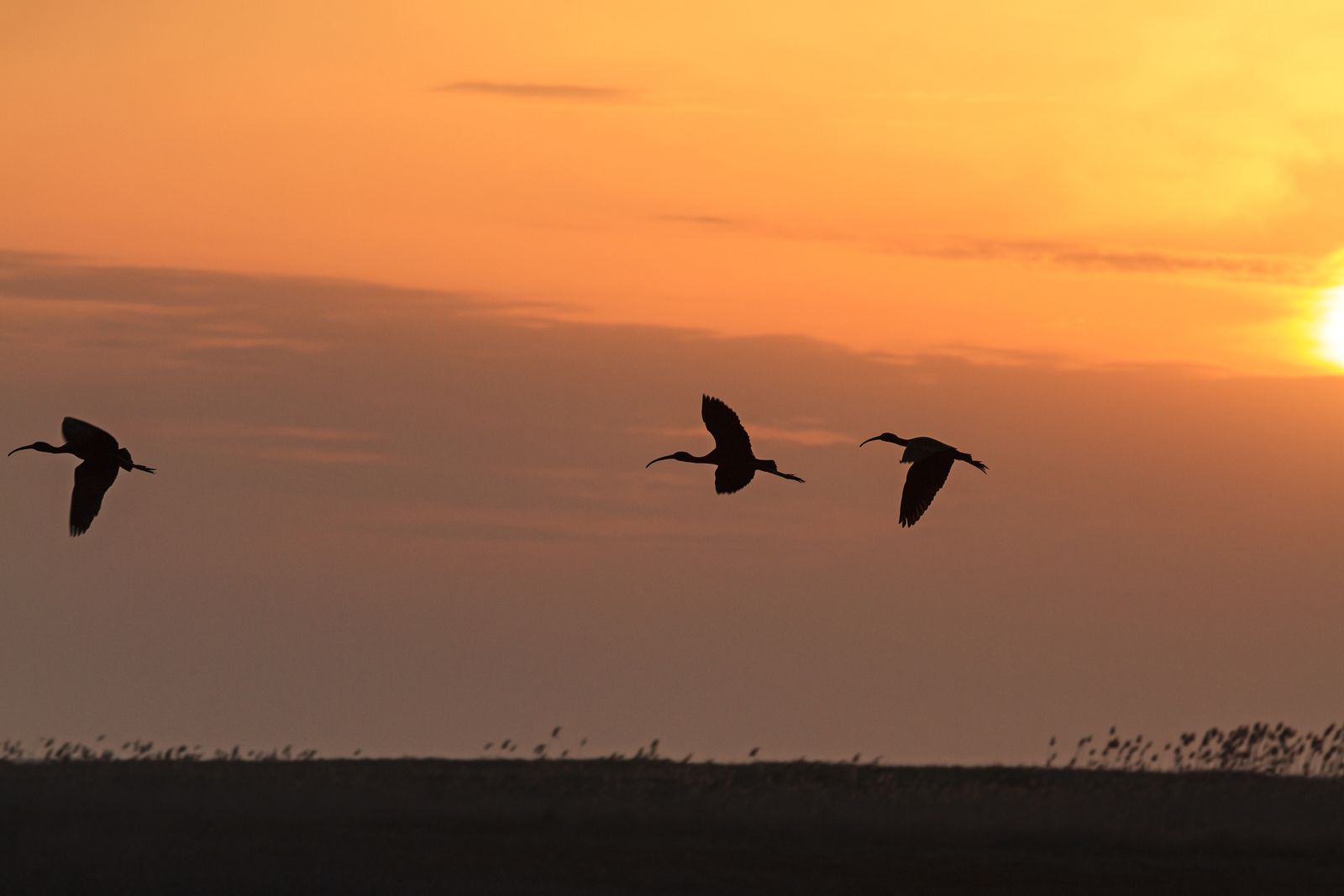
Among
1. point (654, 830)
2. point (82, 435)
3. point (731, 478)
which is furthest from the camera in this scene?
point (654, 830)

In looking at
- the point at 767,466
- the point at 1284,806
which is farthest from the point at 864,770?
the point at 767,466

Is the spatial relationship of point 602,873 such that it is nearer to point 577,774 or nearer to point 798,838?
point 798,838

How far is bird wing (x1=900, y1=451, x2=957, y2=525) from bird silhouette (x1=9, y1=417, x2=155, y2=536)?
965 cm

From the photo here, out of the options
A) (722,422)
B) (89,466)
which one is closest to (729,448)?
(722,422)

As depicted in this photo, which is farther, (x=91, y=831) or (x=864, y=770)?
(x=864, y=770)

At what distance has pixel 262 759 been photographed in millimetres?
49938

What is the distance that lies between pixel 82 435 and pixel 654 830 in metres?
16.6

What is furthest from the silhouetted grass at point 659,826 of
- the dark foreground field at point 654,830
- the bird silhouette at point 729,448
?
A: the bird silhouette at point 729,448

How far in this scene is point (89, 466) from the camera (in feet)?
92.7

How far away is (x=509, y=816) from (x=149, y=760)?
9.78 metres

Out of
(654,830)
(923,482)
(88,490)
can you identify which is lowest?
(654,830)

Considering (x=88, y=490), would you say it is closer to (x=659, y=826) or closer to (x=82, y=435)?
(x=82, y=435)

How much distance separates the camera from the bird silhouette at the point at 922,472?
30.3 meters

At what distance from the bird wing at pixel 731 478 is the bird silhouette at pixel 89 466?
7.15 m
